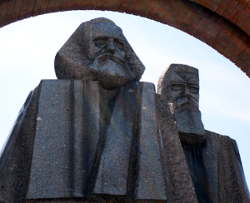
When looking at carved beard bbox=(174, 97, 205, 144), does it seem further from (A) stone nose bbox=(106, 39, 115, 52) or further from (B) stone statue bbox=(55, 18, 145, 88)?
(A) stone nose bbox=(106, 39, 115, 52)

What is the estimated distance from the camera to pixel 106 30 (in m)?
6.71

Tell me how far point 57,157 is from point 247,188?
2069mm

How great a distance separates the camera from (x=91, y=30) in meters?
A: 6.71

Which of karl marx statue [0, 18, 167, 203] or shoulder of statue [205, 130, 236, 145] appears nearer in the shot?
karl marx statue [0, 18, 167, 203]

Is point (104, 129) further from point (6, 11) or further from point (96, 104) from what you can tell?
point (6, 11)

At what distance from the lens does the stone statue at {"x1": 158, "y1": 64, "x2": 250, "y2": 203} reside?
266 inches

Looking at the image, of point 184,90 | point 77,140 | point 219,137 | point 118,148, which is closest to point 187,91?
point 184,90

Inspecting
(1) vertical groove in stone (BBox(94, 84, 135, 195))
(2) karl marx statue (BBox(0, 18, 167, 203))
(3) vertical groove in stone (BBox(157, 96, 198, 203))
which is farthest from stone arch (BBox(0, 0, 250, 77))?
(3) vertical groove in stone (BBox(157, 96, 198, 203))

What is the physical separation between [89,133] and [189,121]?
1.50m

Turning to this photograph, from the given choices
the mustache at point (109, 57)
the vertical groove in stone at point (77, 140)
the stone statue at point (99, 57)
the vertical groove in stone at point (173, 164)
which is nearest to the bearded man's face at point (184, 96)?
the vertical groove in stone at point (173, 164)

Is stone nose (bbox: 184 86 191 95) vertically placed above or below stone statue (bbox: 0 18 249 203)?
above

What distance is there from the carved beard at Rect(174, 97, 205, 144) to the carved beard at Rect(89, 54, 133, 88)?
0.89m

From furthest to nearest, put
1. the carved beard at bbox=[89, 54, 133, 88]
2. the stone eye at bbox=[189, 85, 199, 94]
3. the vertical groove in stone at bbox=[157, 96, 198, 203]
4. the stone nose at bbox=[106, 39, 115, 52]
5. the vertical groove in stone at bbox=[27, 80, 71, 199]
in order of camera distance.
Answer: the stone eye at bbox=[189, 85, 199, 94]
the stone nose at bbox=[106, 39, 115, 52]
the carved beard at bbox=[89, 54, 133, 88]
the vertical groove in stone at bbox=[157, 96, 198, 203]
the vertical groove in stone at bbox=[27, 80, 71, 199]

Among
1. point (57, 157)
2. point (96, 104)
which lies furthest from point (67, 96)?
point (57, 157)
